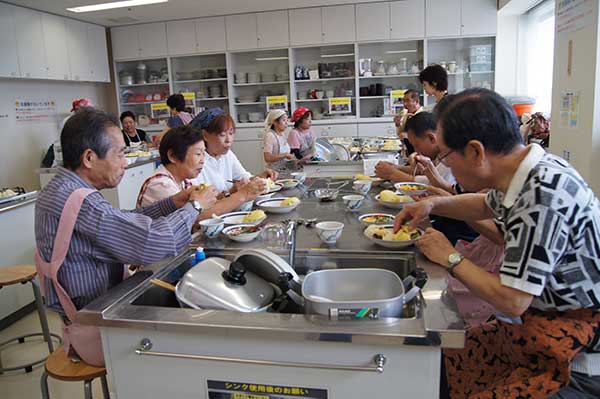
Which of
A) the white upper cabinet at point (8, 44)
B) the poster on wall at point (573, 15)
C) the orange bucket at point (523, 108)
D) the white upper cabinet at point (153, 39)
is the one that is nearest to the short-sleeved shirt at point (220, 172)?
the poster on wall at point (573, 15)

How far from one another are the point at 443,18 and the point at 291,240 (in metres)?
5.98

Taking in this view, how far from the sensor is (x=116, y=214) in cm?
131

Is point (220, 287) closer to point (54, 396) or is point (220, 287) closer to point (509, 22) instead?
point (54, 396)

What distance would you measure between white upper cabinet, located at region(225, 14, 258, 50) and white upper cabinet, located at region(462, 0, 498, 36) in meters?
3.13

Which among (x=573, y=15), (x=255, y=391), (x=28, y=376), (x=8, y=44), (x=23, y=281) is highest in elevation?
(x=8, y=44)

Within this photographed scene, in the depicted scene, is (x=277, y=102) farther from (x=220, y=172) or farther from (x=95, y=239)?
(x=95, y=239)

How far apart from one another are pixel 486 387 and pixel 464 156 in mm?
656

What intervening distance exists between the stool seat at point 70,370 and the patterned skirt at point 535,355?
1149 mm

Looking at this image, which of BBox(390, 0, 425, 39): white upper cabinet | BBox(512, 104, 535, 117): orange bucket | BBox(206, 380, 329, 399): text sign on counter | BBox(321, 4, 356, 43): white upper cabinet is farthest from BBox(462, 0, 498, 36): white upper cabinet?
BBox(206, 380, 329, 399): text sign on counter

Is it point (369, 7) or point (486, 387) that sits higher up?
point (369, 7)

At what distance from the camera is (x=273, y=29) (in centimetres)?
694

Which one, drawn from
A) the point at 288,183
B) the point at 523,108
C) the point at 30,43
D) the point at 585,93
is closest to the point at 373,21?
the point at 523,108

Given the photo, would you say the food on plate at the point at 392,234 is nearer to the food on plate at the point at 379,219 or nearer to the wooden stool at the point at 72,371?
the food on plate at the point at 379,219

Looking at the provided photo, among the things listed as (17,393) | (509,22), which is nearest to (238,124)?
(509,22)
